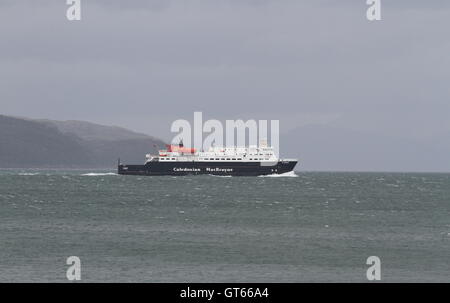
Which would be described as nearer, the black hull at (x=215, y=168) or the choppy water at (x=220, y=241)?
the choppy water at (x=220, y=241)

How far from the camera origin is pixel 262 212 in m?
74.9

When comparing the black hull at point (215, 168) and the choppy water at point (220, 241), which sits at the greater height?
the black hull at point (215, 168)

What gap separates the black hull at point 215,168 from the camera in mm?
167250

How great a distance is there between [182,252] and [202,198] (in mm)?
50626

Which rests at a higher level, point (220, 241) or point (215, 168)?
point (215, 168)

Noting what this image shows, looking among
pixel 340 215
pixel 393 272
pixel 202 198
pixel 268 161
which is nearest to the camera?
pixel 393 272

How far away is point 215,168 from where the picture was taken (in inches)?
6718

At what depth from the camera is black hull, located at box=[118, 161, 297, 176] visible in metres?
167

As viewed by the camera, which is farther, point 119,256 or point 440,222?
point 440,222
